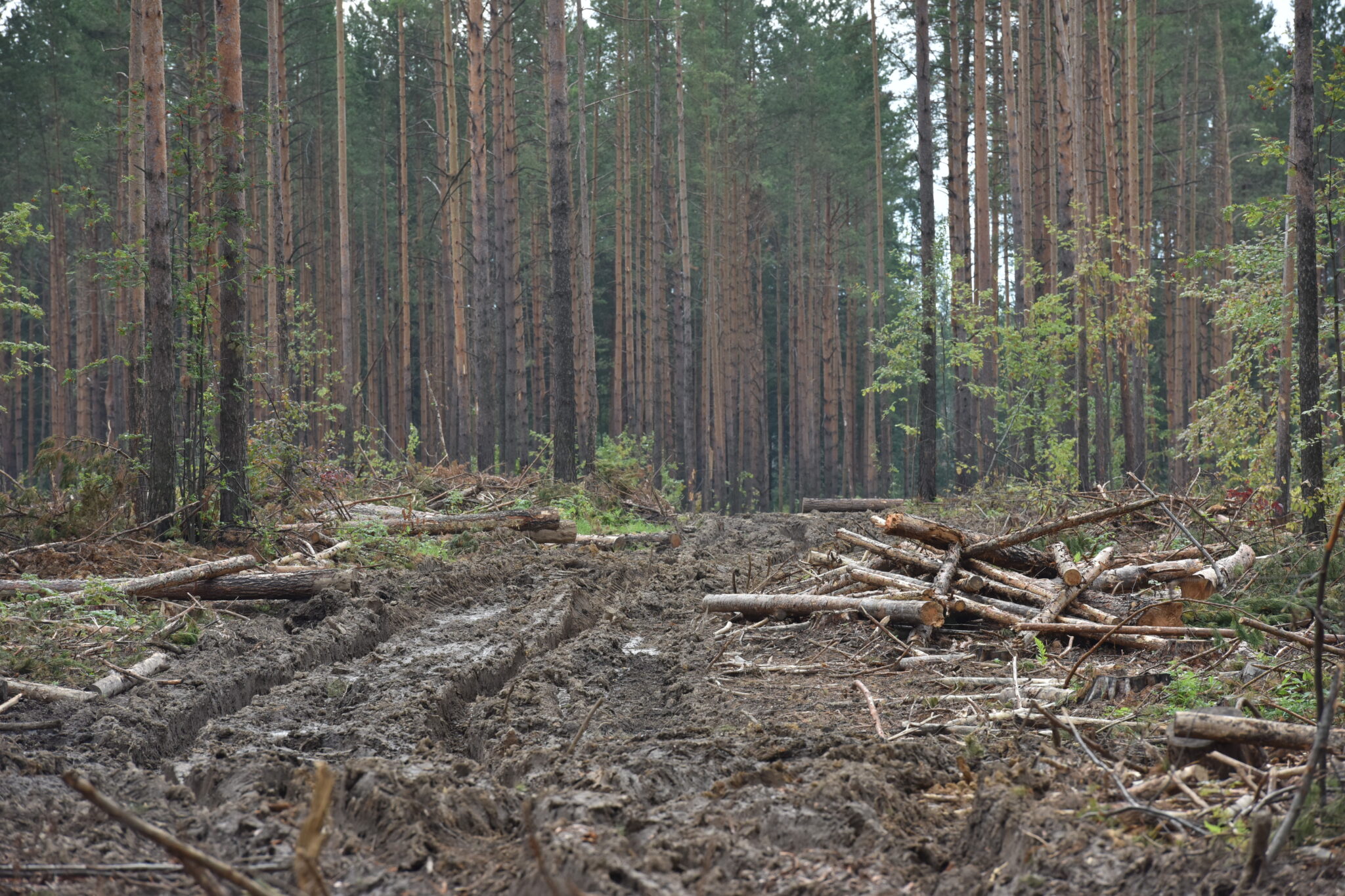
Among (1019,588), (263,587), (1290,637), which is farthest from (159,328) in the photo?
(1290,637)

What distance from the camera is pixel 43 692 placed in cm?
495

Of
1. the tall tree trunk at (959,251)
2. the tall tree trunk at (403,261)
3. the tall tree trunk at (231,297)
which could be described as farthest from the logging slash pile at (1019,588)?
the tall tree trunk at (403,261)

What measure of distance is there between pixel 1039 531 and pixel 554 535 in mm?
7039

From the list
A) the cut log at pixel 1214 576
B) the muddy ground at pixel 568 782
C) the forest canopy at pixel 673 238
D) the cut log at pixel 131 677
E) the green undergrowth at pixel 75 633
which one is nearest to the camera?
the muddy ground at pixel 568 782

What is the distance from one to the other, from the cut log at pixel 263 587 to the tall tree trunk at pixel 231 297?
2.06 meters

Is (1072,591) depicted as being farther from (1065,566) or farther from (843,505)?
(843,505)

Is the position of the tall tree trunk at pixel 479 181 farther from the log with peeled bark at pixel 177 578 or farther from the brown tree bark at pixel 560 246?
the log with peeled bark at pixel 177 578

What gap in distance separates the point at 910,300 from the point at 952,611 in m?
11.9

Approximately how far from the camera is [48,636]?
19.6ft

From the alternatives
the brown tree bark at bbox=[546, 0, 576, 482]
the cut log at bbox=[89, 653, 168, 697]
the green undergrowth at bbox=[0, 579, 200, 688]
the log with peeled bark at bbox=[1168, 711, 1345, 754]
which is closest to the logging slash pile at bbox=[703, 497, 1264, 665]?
the log with peeled bark at bbox=[1168, 711, 1345, 754]

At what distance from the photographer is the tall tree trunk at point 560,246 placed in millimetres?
15258

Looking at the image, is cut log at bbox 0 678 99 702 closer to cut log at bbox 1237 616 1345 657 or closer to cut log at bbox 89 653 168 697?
cut log at bbox 89 653 168 697

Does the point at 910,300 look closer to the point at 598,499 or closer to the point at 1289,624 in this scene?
the point at 598,499

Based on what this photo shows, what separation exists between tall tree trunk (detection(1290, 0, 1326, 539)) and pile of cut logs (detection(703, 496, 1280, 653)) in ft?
3.18
